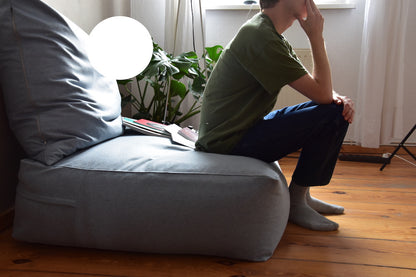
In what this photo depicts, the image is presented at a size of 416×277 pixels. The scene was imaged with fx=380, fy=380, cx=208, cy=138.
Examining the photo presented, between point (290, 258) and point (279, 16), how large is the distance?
32.4 inches

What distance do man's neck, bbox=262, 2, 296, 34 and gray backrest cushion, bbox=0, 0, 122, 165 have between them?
0.71m

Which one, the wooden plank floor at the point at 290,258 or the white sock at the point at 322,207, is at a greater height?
the wooden plank floor at the point at 290,258

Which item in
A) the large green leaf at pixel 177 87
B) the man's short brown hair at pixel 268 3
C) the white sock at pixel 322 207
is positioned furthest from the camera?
the large green leaf at pixel 177 87

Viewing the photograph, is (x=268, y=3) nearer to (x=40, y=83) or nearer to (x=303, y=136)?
(x=303, y=136)

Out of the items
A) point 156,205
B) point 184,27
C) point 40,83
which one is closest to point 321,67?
point 156,205

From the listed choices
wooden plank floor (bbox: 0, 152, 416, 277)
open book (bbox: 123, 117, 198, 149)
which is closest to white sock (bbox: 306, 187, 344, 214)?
wooden plank floor (bbox: 0, 152, 416, 277)

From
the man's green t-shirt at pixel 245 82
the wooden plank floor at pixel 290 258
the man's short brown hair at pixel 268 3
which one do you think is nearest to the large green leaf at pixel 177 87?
the man's green t-shirt at pixel 245 82

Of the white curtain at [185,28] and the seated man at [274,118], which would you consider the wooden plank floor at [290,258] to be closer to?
the seated man at [274,118]

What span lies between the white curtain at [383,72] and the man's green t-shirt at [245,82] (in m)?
1.74

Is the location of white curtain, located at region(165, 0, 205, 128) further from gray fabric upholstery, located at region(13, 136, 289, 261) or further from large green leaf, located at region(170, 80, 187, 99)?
gray fabric upholstery, located at region(13, 136, 289, 261)

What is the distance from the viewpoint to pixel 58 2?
1840mm

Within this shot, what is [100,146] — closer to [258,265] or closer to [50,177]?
[50,177]

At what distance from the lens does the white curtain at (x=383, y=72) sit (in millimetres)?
2730

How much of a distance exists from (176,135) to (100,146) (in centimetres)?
38
